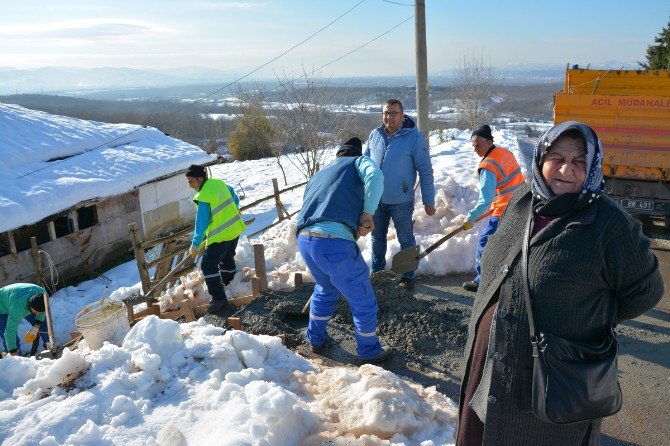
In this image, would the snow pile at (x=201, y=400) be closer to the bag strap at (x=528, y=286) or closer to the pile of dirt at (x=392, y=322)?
the pile of dirt at (x=392, y=322)

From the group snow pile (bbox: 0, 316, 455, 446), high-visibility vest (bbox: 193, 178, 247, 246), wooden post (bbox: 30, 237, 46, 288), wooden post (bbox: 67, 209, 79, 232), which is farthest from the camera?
wooden post (bbox: 67, 209, 79, 232)

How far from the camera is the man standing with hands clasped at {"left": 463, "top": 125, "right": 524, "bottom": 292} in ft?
15.5

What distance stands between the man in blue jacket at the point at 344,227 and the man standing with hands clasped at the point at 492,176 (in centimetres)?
140

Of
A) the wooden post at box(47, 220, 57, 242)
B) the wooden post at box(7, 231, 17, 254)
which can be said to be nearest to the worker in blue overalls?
the wooden post at box(7, 231, 17, 254)

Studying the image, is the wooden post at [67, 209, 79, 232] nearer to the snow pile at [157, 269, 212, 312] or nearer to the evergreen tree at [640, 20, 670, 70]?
the snow pile at [157, 269, 212, 312]

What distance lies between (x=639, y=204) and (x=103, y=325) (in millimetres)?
7329

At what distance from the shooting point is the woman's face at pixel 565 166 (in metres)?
1.83

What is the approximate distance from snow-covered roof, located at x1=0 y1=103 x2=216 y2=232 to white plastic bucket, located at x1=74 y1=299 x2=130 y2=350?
751 centimetres

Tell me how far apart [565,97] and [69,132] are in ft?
48.8

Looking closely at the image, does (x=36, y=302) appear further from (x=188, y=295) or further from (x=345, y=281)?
(x=345, y=281)

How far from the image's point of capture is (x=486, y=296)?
6.56 feet

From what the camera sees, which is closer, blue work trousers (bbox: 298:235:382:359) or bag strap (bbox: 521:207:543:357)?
bag strap (bbox: 521:207:543:357)

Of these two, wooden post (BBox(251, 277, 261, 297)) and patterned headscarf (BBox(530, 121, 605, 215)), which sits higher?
patterned headscarf (BBox(530, 121, 605, 215))

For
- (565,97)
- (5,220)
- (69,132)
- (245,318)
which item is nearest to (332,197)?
(245,318)
